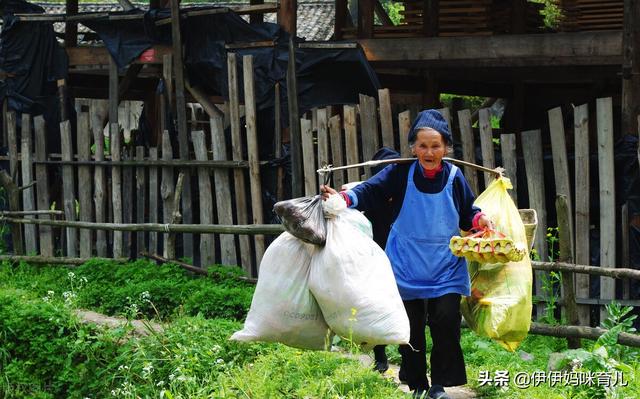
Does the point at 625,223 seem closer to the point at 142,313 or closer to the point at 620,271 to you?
the point at 620,271

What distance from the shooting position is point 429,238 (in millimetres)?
5613

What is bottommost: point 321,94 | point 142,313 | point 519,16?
point 142,313

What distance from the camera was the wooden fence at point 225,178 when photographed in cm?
851

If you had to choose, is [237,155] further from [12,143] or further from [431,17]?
[431,17]

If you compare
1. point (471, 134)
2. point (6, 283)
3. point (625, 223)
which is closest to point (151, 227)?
point (6, 283)

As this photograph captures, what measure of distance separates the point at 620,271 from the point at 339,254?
8.54ft

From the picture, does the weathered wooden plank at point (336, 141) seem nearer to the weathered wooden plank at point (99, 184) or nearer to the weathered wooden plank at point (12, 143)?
the weathered wooden plank at point (99, 184)

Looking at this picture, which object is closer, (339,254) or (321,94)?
(339,254)

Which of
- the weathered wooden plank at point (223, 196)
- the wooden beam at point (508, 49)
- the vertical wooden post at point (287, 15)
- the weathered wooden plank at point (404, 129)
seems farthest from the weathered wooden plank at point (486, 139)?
Result: the weathered wooden plank at point (223, 196)

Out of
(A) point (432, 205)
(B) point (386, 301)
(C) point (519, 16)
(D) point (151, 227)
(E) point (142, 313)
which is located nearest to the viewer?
(B) point (386, 301)

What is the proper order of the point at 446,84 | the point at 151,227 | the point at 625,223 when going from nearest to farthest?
the point at 625,223 < the point at 151,227 < the point at 446,84

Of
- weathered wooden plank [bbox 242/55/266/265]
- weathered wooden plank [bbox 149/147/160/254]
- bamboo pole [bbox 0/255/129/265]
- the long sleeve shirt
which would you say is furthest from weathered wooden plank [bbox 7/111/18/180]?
the long sleeve shirt

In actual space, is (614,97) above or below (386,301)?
above

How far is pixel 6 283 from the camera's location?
10547 millimetres
